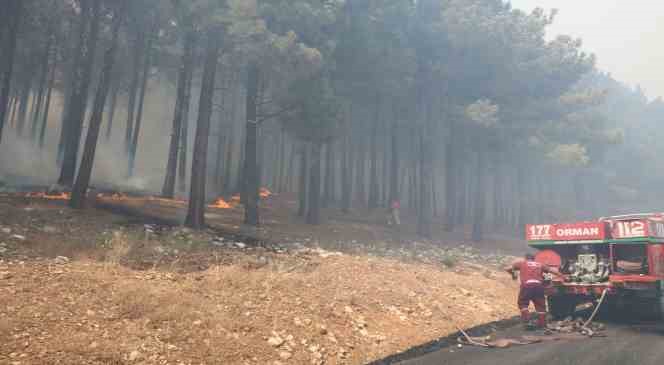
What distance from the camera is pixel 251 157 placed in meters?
20.0

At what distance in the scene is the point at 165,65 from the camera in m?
28.9

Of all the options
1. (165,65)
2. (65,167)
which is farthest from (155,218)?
(165,65)

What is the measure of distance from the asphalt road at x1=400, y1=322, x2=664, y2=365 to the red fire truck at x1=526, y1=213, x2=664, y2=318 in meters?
1.42

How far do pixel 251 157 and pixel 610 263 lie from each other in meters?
14.1

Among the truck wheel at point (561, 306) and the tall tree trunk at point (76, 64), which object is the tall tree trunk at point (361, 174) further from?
the truck wheel at point (561, 306)

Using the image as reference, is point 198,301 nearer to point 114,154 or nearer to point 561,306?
point 561,306

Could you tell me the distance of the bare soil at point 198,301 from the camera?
6184 millimetres

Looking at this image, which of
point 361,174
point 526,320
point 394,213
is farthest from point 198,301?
point 361,174

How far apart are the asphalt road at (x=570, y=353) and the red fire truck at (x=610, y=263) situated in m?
1.42

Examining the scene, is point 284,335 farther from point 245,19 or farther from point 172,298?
point 245,19

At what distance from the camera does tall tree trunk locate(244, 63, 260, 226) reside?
1952cm

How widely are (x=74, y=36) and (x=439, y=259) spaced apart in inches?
1126

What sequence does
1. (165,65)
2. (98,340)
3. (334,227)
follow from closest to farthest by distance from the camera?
(98,340) → (334,227) → (165,65)

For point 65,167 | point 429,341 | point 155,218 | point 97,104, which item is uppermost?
point 97,104
